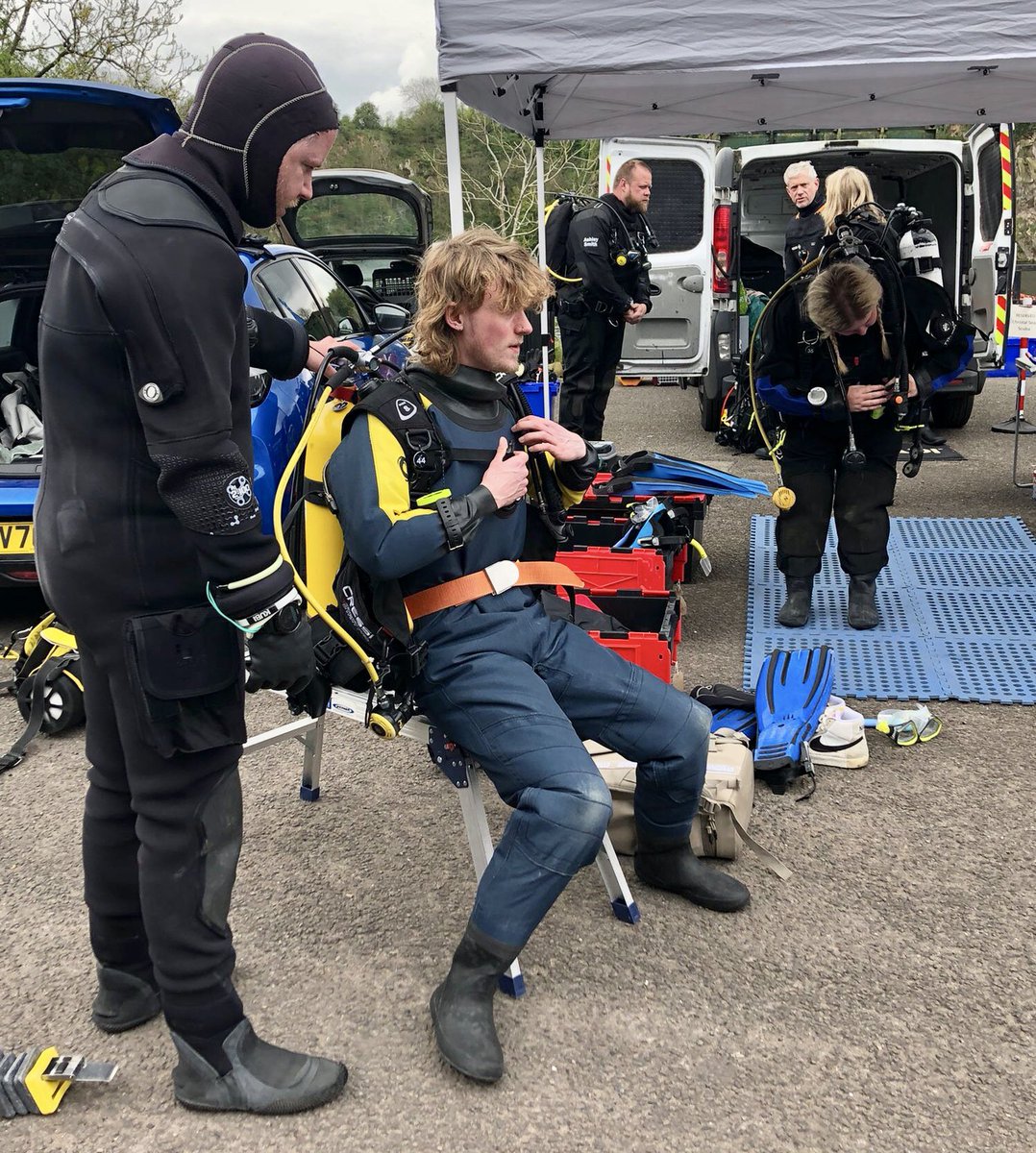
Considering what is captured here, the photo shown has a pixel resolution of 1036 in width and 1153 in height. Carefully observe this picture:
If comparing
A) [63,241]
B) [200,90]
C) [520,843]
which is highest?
[200,90]

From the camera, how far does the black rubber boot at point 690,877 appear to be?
9.26 ft

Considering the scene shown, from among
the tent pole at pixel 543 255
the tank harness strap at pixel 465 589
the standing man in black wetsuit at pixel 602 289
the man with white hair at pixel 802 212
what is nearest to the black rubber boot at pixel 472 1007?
the tank harness strap at pixel 465 589

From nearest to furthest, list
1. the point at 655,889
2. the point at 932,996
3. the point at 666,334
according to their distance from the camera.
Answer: the point at 932,996 < the point at 655,889 < the point at 666,334

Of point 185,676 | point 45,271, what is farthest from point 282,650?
point 45,271

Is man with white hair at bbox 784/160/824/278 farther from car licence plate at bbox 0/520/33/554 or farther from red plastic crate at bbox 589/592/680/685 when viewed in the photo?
car licence plate at bbox 0/520/33/554

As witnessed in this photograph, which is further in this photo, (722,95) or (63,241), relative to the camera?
(722,95)

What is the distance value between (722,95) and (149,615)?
5.17 m

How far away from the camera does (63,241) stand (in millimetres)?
1826

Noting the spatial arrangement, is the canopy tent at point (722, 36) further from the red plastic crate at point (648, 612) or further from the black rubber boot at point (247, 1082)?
the black rubber boot at point (247, 1082)

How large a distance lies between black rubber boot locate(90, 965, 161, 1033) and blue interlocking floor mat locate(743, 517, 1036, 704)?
2563 millimetres

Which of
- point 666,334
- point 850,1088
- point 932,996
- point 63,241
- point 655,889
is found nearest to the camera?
point 63,241

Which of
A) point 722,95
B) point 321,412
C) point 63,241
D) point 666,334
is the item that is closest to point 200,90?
point 63,241

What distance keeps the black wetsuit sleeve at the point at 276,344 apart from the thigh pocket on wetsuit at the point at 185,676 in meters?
0.83

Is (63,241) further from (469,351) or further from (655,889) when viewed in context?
(655,889)
